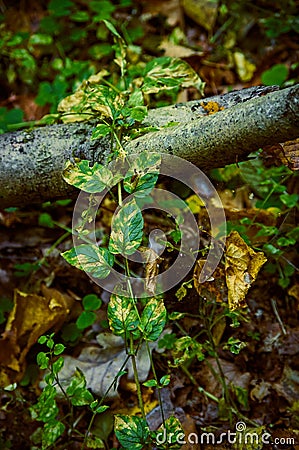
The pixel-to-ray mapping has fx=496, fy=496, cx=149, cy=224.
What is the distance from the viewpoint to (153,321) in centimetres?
130

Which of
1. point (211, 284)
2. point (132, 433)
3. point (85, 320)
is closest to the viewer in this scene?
point (132, 433)

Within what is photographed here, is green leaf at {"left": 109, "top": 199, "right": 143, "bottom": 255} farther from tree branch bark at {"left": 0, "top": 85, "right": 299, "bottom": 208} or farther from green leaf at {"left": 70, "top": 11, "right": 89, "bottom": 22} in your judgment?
green leaf at {"left": 70, "top": 11, "right": 89, "bottom": 22}

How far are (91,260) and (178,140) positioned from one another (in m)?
0.46

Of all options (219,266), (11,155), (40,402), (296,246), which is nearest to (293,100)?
(219,266)

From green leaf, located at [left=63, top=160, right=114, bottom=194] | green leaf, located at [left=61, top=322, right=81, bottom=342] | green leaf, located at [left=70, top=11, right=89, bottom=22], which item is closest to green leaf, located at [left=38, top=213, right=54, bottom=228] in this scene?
green leaf, located at [left=61, top=322, right=81, bottom=342]

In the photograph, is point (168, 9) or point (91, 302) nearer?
point (91, 302)

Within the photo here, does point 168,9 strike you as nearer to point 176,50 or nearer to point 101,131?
point 176,50

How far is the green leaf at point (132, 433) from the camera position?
1.27m

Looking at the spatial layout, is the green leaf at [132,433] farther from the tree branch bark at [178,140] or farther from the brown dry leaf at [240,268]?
the tree branch bark at [178,140]

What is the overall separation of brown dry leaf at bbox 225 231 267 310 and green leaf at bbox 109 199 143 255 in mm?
323

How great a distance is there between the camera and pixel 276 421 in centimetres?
164

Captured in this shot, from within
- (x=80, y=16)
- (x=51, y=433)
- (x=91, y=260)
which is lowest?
(x=51, y=433)

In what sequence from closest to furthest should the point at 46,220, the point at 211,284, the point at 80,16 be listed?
the point at 211,284
the point at 46,220
the point at 80,16

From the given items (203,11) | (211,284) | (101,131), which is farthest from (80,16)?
(211,284)
